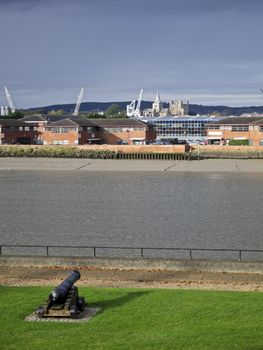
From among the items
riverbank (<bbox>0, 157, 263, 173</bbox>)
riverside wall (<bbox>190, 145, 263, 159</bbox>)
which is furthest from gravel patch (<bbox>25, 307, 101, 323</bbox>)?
riverside wall (<bbox>190, 145, 263, 159</bbox>)

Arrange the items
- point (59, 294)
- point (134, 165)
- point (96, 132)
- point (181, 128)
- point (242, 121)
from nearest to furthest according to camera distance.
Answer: point (59, 294)
point (134, 165)
point (242, 121)
point (96, 132)
point (181, 128)

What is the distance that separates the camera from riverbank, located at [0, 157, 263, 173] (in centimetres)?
6938

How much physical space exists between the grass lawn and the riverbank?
171 feet

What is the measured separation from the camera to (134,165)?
245ft

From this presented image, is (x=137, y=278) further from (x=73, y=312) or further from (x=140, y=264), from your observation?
(x=73, y=312)

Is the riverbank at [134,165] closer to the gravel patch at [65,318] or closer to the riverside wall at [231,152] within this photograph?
the riverside wall at [231,152]

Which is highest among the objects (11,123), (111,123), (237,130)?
(11,123)

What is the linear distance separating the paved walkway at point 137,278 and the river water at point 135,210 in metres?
9.47

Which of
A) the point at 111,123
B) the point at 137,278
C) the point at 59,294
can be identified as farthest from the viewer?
the point at 111,123

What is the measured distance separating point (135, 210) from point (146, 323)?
1076 inches

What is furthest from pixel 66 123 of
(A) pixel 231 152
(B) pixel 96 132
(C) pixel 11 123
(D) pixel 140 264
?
(D) pixel 140 264

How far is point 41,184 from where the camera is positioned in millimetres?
56562

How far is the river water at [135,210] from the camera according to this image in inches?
1159

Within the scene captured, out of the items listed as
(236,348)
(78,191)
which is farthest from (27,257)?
(78,191)
